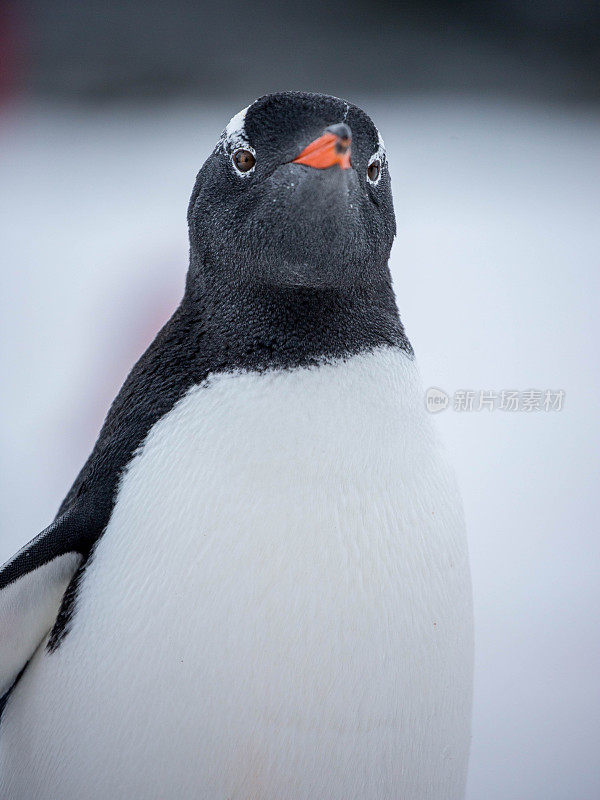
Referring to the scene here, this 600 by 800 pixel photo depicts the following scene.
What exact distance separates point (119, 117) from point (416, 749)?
1.00 metres

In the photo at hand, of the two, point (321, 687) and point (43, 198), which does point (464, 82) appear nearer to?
point (43, 198)

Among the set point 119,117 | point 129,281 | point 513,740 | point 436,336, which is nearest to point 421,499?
point 436,336

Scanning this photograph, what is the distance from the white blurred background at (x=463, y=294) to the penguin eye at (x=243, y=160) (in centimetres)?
38

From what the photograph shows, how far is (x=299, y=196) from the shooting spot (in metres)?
0.60

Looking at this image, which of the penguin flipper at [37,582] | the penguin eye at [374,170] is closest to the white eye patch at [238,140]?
the penguin eye at [374,170]

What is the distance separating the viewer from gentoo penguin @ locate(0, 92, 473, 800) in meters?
0.64

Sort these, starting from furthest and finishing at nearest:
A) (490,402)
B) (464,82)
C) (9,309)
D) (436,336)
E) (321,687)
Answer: (9,309) < (464,82) < (436,336) < (490,402) < (321,687)

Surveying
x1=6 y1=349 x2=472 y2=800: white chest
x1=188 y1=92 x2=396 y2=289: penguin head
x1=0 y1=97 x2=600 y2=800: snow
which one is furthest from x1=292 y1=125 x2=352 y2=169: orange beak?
x1=0 y1=97 x2=600 y2=800: snow

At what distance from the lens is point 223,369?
69cm

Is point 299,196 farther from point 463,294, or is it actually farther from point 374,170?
point 463,294

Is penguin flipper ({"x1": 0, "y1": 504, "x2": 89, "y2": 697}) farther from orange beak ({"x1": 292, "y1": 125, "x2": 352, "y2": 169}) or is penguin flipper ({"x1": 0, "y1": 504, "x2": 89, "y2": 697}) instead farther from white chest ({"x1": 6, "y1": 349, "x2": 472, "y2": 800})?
orange beak ({"x1": 292, "y1": 125, "x2": 352, "y2": 169})

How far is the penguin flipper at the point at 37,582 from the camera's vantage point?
685mm

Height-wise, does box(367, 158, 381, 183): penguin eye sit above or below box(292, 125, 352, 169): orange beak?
below

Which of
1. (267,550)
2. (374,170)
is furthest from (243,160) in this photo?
(267,550)
